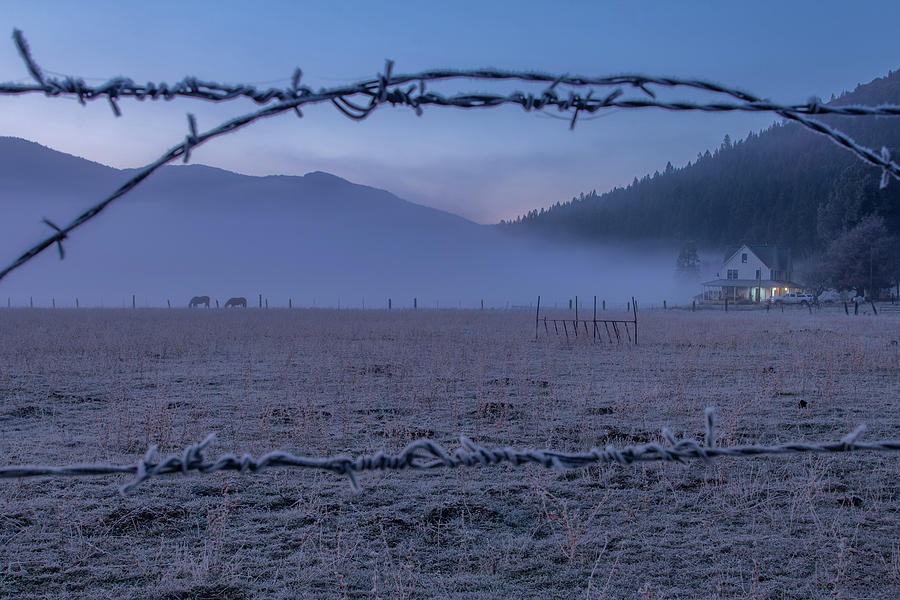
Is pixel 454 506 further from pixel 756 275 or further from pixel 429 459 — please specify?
pixel 756 275

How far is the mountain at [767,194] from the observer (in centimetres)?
7181

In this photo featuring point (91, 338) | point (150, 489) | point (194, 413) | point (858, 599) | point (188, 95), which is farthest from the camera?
point (91, 338)

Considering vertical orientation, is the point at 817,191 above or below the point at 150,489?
above

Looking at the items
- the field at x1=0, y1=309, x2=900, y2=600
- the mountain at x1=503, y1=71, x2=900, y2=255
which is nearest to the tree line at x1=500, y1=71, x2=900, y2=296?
the mountain at x1=503, y1=71, x2=900, y2=255

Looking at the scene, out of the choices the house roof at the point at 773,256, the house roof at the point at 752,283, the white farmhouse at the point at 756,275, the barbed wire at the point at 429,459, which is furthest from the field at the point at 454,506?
the house roof at the point at 773,256

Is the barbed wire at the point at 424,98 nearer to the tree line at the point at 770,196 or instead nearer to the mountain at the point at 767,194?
the tree line at the point at 770,196

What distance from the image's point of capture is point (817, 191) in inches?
3888

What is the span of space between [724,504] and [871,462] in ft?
7.70

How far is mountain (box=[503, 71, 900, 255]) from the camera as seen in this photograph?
71.8m

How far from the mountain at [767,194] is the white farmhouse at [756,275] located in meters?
6.07

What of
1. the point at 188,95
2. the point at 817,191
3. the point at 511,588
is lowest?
the point at 511,588

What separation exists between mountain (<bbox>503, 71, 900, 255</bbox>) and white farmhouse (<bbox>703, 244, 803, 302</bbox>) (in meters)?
6.07

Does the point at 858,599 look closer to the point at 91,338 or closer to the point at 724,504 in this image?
the point at 724,504

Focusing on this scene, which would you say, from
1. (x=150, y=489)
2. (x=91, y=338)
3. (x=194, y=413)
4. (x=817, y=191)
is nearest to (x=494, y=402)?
(x=194, y=413)
